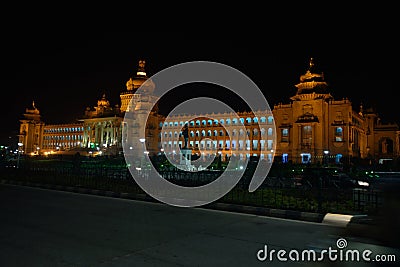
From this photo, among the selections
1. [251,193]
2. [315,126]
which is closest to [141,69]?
[315,126]

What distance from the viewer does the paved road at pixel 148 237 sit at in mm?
6406

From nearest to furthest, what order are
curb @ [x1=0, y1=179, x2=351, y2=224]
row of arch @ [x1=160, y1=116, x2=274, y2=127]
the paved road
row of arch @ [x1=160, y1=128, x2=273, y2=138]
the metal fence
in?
the paved road, curb @ [x1=0, y1=179, x2=351, y2=224], the metal fence, row of arch @ [x1=160, y1=128, x2=273, y2=138], row of arch @ [x1=160, y1=116, x2=274, y2=127]

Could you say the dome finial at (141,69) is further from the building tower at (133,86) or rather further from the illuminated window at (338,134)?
the illuminated window at (338,134)

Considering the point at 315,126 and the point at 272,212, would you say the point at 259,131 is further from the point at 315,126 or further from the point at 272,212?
the point at 272,212

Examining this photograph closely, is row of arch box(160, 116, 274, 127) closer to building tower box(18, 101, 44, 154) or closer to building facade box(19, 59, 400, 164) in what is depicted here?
building facade box(19, 59, 400, 164)

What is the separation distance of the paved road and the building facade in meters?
45.7

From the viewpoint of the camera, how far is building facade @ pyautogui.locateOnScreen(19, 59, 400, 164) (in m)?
→ 66.4

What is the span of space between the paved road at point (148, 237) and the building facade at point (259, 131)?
45.7 metres

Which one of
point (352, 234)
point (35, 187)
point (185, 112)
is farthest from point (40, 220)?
point (185, 112)

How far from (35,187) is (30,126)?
110 meters

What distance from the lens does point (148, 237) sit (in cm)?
827

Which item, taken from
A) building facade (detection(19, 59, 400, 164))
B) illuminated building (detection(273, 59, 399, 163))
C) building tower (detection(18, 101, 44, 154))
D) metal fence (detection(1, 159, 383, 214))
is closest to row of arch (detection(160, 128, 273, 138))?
building facade (detection(19, 59, 400, 164))

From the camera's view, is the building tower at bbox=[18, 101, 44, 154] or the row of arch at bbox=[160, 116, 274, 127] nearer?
the row of arch at bbox=[160, 116, 274, 127]

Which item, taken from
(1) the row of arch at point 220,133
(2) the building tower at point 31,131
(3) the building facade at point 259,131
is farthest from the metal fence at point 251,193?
(2) the building tower at point 31,131
